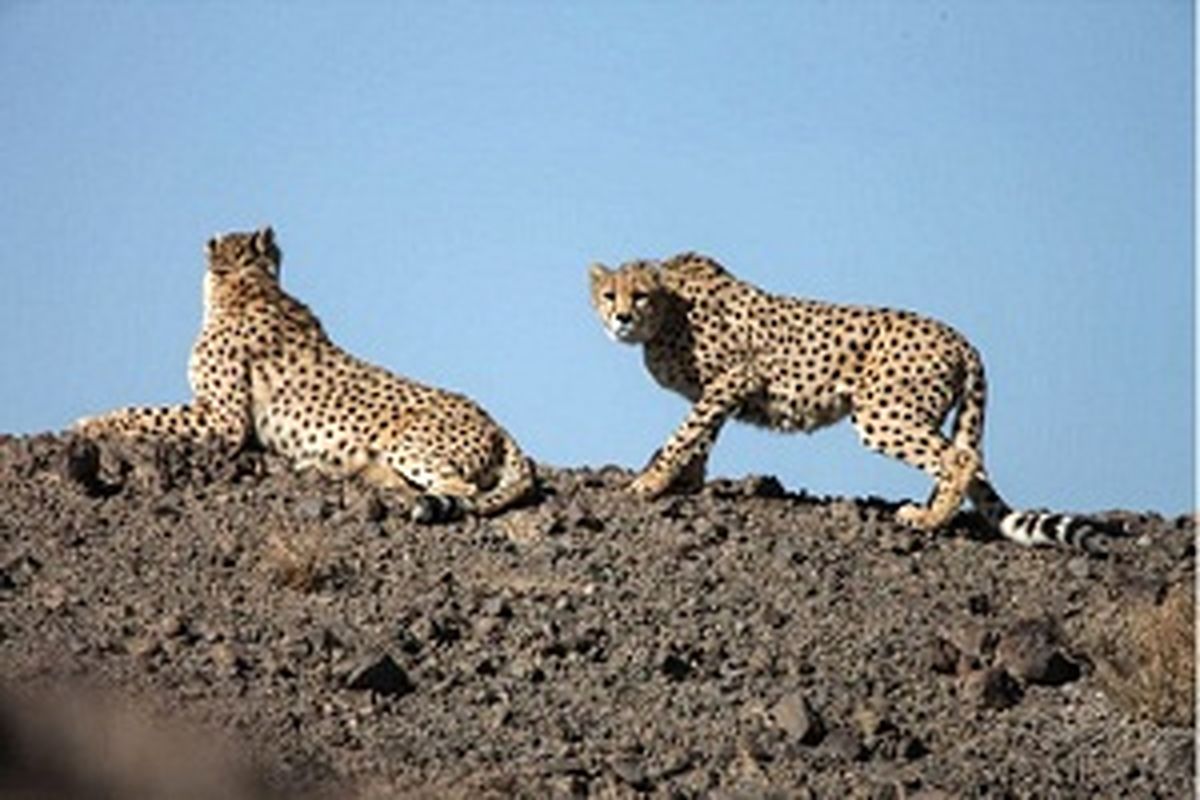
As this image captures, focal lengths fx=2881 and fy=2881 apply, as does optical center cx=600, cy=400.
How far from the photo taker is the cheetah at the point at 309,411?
1291cm

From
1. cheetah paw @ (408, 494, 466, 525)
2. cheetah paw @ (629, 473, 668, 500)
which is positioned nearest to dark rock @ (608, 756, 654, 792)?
cheetah paw @ (408, 494, 466, 525)

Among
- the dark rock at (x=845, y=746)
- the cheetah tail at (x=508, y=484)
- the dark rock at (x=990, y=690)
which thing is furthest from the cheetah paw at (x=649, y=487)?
the dark rock at (x=845, y=746)

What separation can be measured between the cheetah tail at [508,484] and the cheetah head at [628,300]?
759 millimetres

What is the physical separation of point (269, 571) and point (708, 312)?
300 cm

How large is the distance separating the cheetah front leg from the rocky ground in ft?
0.58

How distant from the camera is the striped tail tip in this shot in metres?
13.2

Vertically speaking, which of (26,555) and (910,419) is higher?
(910,419)

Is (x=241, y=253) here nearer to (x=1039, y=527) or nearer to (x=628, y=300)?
(x=628, y=300)

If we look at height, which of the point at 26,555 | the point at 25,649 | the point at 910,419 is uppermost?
the point at 910,419

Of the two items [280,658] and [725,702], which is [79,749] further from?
[725,702]

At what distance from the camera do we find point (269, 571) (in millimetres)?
11508

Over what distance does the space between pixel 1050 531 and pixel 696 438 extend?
5.50ft

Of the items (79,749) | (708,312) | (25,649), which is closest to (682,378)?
(708,312)

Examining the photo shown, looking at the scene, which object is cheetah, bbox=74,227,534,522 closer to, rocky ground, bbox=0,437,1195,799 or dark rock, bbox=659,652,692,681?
rocky ground, bbox=0,437,1195,799
